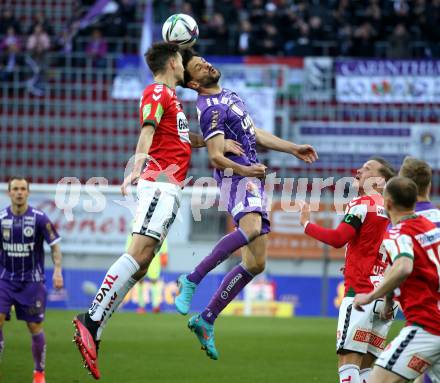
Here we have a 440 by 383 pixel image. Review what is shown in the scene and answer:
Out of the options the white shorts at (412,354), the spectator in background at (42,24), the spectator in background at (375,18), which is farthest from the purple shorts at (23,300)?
the spectator in background at (375,18)

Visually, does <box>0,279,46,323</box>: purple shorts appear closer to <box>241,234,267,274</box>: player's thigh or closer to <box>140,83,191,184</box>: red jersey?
<box>241,234,267,274</box>: player's thigh

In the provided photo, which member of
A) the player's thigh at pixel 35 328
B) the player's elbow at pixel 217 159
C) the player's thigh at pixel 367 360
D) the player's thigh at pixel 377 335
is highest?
the player's elbow at pixel 217 159

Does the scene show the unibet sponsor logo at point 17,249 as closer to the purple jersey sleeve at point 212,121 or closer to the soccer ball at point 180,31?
the purple jersey sleeve at point 212,121

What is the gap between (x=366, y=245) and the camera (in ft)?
27.0

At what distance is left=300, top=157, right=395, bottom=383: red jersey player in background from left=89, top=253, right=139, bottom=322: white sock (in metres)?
1.55

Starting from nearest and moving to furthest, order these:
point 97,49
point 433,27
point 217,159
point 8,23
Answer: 1. point 217,159
2. point 97,49
3. point 433,27
4. point 8,23

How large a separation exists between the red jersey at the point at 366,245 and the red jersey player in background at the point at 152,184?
131 centimetres

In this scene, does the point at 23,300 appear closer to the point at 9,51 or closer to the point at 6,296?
the point at 6,296

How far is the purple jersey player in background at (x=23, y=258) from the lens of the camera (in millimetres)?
10891

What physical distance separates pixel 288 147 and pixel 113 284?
224cm

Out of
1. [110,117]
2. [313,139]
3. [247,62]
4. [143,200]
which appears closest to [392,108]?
[313,139]

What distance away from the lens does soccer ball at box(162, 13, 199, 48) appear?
853cm

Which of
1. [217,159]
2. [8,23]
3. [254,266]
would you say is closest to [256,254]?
[254,266]

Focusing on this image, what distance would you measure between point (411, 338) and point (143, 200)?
2722mm
